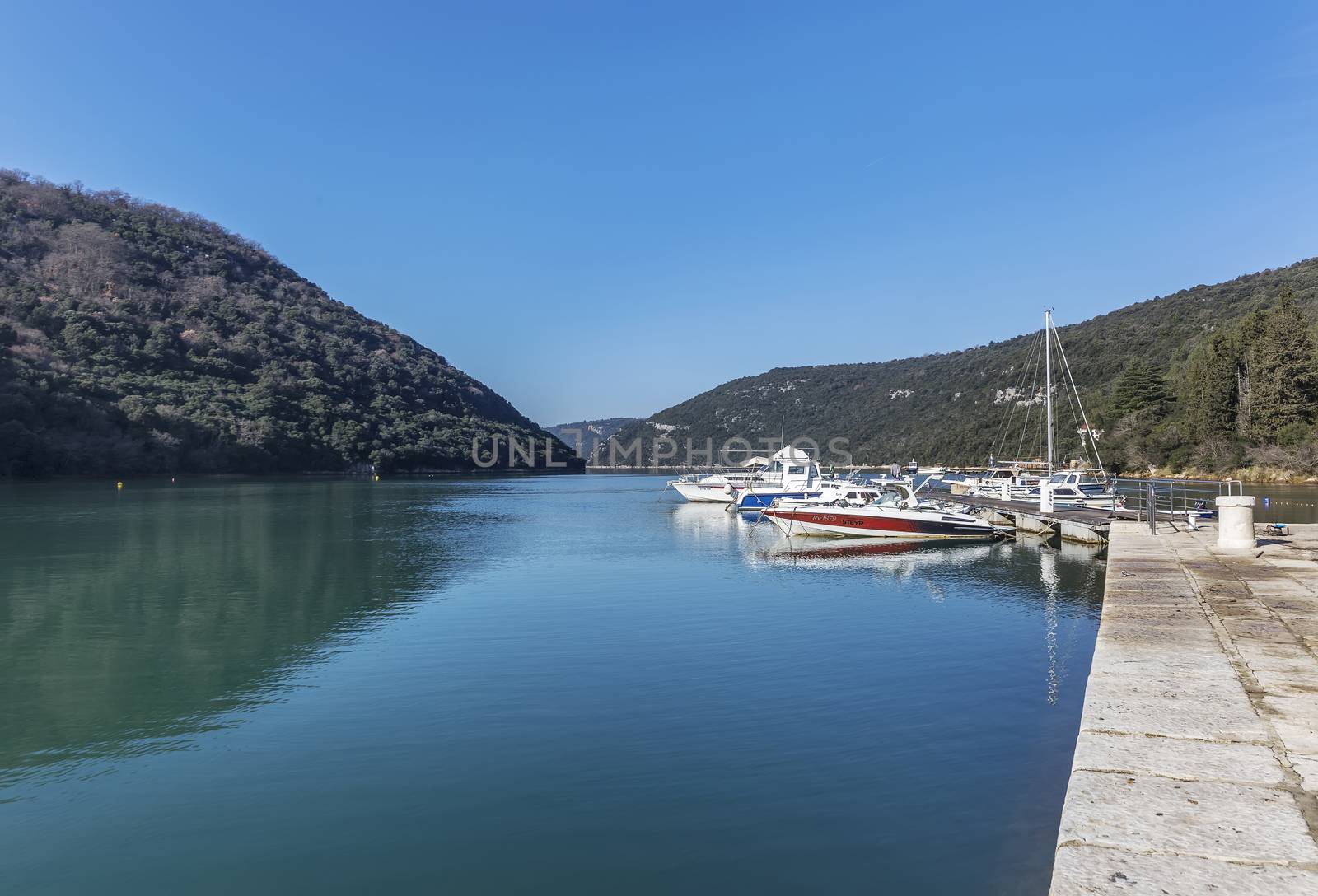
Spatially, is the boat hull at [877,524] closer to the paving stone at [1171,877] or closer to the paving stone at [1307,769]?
the paving stone at [1307,769]

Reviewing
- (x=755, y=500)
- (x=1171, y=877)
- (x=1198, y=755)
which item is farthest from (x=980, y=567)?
(x=755, y=500)

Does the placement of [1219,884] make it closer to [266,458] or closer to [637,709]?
[637,709]

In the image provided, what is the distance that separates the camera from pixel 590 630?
14961 mm

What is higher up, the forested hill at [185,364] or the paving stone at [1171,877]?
the forested hill at [185,364]

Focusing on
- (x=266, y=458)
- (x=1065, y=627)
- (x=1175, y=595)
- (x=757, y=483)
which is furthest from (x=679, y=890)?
(x=266, y=458)

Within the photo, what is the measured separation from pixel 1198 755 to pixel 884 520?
2681 cm

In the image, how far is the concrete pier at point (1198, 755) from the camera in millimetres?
3912

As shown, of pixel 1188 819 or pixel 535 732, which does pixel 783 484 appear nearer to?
pixel 535 732

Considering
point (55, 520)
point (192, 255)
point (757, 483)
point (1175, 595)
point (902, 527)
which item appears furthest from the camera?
Result: point (192, 255)

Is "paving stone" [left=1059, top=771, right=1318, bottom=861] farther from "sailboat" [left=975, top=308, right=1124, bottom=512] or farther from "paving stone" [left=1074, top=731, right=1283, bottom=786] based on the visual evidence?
"sailboat" [left=975, top=308, right=1124, bottom=512]

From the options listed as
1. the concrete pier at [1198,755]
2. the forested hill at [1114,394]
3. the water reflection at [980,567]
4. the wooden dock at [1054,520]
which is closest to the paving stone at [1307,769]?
the concrete pier at [1198,755]

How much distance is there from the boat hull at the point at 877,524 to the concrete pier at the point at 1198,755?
67.0 ft

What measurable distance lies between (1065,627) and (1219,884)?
12.4 m

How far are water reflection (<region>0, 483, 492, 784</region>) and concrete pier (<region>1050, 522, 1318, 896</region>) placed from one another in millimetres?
8876
